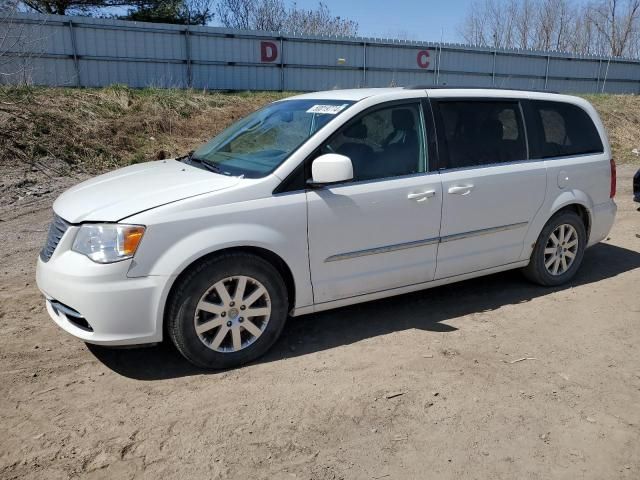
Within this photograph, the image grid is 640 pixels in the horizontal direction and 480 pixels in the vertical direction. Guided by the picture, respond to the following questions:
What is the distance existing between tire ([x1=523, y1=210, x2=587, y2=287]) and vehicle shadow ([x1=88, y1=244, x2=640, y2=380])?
118mm

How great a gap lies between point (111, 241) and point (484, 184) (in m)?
2.82

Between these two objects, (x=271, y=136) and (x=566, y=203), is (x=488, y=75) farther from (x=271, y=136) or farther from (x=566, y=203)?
(x=271, y=136)

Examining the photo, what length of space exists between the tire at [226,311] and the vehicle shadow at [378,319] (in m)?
0.15

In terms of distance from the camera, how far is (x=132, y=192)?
11.9ft

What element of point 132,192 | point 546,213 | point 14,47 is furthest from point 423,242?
point 14,47

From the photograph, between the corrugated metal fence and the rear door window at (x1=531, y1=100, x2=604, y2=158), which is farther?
the corrugated metal fence

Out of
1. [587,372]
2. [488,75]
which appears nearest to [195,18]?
[488,75]

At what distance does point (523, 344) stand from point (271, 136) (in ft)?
7.86

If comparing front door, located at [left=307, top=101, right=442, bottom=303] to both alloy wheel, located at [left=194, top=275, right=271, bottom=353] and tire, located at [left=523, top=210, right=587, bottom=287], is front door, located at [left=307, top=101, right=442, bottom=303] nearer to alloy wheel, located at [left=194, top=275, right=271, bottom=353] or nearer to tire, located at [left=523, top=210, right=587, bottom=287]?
alloy wheel, located at [left=194, top=275, right=271, bottom=353]

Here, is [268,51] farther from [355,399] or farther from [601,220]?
[355,399]

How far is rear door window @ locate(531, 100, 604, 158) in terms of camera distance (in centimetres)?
499

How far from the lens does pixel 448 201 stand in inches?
170

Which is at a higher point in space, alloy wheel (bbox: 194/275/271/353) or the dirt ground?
alloy wheel (bbox: 194/275/271/353)

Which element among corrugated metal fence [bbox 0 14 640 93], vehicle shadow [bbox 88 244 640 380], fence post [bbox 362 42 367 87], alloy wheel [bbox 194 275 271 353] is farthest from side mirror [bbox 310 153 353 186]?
fence post [bbox 362 42 367 87]
